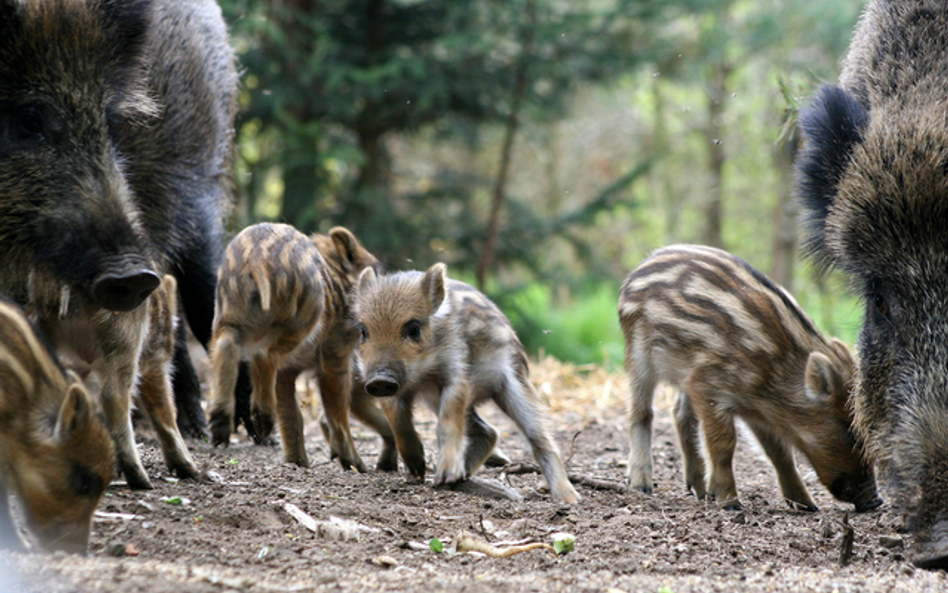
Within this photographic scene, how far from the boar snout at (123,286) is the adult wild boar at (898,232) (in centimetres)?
238

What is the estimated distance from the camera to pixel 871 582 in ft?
8.67

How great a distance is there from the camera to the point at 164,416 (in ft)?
13.0

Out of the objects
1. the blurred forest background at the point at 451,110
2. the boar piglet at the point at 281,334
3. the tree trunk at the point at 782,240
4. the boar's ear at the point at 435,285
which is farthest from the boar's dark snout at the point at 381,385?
the tree trunk at the point at 782,240

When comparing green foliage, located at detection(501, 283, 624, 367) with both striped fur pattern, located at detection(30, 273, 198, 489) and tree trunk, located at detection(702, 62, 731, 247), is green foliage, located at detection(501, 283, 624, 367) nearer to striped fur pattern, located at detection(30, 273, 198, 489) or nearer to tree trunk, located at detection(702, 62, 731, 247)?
tree trunk, located at detection(702, 62, 731, 247)

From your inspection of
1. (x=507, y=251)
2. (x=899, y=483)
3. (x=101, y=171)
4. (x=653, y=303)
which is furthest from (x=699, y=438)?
(x=507, y=251)

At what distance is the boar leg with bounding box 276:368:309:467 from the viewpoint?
14.7 feet

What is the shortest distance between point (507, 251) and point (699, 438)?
6.13 metres

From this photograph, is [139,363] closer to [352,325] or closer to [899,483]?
[352,325]

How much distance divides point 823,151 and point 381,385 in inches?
72.1

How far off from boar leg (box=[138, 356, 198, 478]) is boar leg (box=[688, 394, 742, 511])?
2.08 meters

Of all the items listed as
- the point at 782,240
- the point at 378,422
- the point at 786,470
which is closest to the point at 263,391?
the point at 378,422

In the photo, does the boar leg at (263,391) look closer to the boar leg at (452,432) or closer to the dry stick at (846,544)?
the boar leg at (452,432)

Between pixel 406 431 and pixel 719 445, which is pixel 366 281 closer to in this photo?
pixel 406 431

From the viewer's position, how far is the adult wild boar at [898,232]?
2793 millimetres
